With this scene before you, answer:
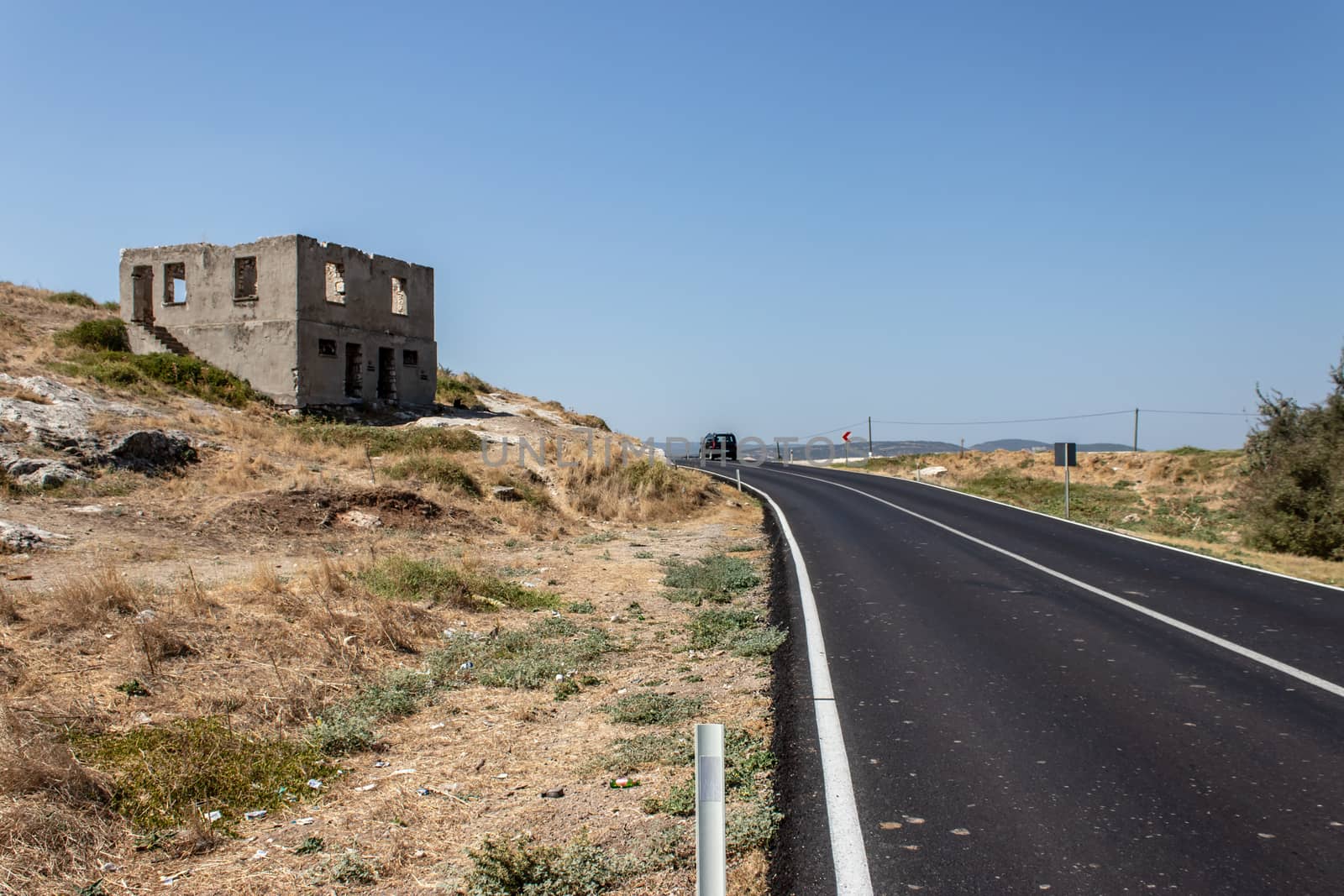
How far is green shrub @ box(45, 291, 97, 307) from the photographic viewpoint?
135ft

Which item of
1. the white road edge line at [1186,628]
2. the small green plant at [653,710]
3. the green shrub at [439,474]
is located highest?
the green shrub at [439,474]

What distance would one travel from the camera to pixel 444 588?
10.7m

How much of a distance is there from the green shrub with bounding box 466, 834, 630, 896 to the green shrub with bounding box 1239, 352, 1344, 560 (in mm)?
21015

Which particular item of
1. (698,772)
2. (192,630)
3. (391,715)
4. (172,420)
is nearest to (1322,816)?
(698,772)

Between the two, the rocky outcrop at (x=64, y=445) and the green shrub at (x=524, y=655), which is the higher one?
the rocky outcrop at (x=64, y=445)

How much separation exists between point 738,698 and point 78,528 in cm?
1227

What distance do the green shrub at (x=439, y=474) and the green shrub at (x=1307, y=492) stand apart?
1892 cm

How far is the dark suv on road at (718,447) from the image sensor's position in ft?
173

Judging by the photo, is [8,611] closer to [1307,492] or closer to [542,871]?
[542,871]

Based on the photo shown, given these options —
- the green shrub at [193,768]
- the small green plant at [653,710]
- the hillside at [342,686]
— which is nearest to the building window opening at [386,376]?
the hillside at [342,686]

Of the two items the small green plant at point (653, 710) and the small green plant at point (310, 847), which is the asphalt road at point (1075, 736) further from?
the small green plant at point (310, 847)

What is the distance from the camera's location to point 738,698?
22.3ft

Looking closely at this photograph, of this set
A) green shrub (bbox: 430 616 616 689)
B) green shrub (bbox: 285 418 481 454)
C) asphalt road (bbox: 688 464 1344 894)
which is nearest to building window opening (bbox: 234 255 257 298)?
green shrub (bbox: 285 418 481 454)

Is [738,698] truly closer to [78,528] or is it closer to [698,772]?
[698,772]
